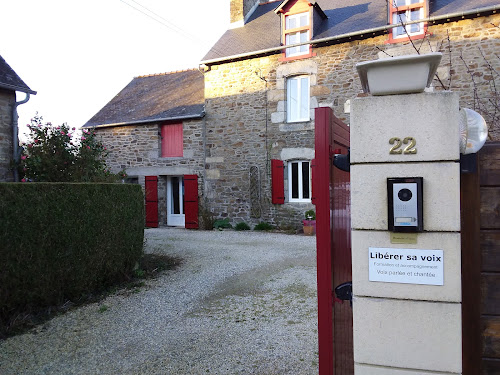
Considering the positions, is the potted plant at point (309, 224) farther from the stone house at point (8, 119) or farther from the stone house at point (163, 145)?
the stone house at point (8, 119)

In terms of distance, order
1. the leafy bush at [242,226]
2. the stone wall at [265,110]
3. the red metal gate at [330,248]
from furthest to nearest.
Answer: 1. the leafy bush at [242,226]
2. the stone wall at [265,110]
3. the red metal gate at [330,248]

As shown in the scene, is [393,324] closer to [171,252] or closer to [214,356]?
[214,356]

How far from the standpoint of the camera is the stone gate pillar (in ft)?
5.51

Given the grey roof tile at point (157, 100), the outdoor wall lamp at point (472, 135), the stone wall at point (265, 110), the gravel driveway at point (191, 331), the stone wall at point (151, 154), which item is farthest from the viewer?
the grey roof tile at point (157, 100)

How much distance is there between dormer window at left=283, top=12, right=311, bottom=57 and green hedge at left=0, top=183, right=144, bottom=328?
738 centimetres

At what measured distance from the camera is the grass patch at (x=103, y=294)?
12.7ft

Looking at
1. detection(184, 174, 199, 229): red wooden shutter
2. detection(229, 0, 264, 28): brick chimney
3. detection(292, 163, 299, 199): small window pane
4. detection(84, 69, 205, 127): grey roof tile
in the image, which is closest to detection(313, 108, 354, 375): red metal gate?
detection(292, 163, 299, 199): small window pane

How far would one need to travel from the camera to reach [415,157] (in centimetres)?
171

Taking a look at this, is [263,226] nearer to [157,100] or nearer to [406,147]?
[157,100]

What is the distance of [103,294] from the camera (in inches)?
197

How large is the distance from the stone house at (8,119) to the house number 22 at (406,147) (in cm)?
809

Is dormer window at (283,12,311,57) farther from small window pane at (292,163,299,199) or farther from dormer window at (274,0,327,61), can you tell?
small window pane at (292,163,299,199)

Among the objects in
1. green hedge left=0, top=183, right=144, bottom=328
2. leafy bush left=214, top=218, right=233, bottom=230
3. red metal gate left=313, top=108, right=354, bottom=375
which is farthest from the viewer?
leafy bush left=214, top=218, right=233, bottom=230

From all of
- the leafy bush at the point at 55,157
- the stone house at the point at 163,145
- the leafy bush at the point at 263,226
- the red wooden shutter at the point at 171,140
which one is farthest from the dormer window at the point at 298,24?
the leafy bush at the point at 55,157
